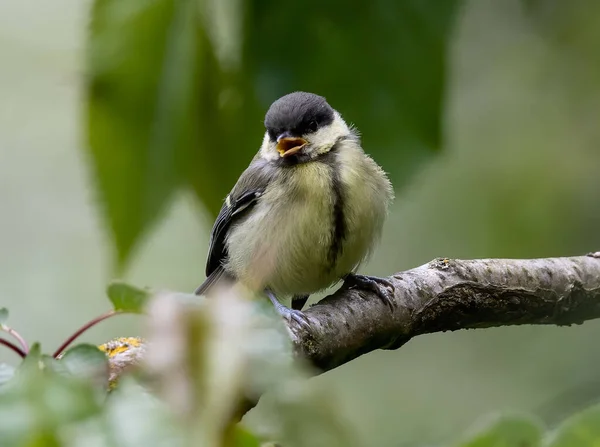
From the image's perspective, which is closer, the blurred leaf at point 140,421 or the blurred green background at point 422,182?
the blurred leaf at point 140,421

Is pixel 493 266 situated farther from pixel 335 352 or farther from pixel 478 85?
pixel 478 85

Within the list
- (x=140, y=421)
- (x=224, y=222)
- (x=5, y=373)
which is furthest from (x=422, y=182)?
(x=140, y=421)

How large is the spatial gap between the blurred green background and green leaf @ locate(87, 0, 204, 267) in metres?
0.03

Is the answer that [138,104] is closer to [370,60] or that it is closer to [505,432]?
[370,60]

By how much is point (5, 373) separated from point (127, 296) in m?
0.10

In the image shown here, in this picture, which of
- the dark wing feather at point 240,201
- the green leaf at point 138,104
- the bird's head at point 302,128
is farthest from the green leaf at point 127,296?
the bird's head at point 302,128

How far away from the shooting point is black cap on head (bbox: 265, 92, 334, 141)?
2070 millimetres

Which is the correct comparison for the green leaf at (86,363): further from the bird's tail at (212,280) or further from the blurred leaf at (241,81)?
the bird's tail at (212,280)

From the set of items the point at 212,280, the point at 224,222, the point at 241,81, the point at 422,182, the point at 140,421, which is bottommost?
the point at 212,280

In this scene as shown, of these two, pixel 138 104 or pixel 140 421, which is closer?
pixel 140 421

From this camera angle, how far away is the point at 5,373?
543mm

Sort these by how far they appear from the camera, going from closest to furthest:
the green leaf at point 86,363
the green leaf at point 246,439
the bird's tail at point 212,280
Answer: the green leaf at point 246,439
the green leaf at point 86,363
the bird's tail at point 212,280

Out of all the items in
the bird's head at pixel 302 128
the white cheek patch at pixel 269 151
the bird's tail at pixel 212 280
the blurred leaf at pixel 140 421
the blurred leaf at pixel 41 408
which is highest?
the blurred leaf at pixel 41 408

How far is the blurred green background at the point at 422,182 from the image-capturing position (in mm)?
1250
